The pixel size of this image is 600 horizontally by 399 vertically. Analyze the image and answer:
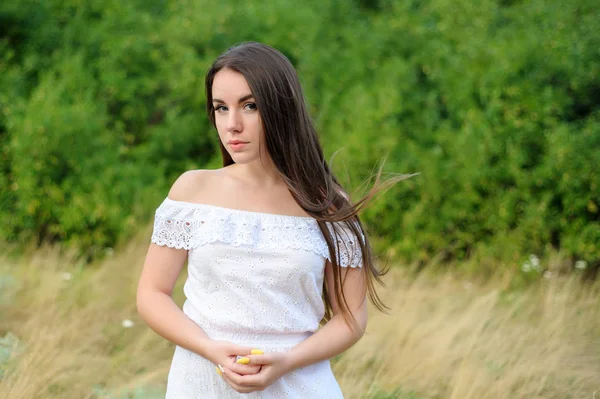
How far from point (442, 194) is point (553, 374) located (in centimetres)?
245

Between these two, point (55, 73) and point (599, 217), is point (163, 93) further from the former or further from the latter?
point (599, 217)

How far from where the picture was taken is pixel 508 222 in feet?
19.3

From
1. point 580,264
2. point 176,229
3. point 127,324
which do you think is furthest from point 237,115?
point 580,264

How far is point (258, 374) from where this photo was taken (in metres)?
1.86

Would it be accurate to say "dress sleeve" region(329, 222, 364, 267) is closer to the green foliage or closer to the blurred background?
the blurred background

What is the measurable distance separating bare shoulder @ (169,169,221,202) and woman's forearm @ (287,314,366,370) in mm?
498

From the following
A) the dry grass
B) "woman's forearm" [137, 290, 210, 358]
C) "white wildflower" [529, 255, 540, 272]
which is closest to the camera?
"woman's forearm" [137, 290, 210, 358]

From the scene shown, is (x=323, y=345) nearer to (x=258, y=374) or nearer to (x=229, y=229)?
(x=258, y=374)

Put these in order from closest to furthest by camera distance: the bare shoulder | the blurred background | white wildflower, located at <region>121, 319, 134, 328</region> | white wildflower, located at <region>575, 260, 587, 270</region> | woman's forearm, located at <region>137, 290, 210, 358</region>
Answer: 1. woman's forearm, located at <region>137, 290, 210, 358</region>
2. the bare shoulder
3. the blurred background
4. white wildflower, located at <region>121, 319, 134, 328</region>
5. white wildflower, located at <region>575, 260, 587, 270</region>

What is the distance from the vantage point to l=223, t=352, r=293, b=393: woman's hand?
1845 mm

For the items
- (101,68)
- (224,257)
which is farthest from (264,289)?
(101,68)

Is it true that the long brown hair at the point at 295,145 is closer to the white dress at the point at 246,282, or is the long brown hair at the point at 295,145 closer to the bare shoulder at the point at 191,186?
the white dress at the point at 246,282

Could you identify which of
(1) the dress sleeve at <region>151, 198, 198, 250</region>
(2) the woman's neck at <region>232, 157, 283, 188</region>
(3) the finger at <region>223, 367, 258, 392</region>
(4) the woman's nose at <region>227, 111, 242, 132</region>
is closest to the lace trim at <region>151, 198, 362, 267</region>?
(1) the dress sleeve at <region>151, 198, 198, 250</region>

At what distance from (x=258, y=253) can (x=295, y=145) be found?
1.11ft
